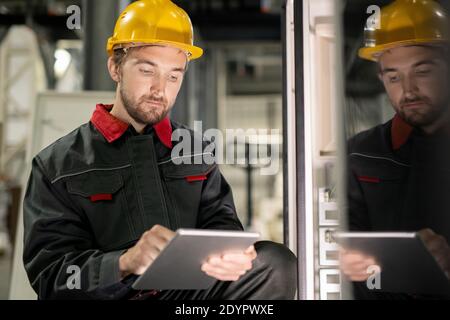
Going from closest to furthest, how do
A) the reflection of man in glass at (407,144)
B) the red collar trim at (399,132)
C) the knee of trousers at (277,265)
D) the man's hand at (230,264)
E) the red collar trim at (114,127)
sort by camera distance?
the reflection of man in glass at (407,144) < the red collar trim at (399,132) < the man's hand at (230,264) < the knee of trousers at (277,265) < the red collar trim at (114,127)

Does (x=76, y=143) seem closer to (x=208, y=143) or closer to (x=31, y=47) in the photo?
Result: (x=208, y=143)

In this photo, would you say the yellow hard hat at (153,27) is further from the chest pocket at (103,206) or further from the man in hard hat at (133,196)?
the chest pocket at (103,206)

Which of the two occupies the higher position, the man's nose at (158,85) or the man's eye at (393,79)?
the man's nose at (158,85)

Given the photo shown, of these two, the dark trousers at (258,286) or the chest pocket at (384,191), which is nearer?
the chest pocket at (384,191)

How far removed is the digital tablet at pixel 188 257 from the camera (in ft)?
5.75

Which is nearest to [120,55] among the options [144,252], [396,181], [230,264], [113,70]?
[113,70]

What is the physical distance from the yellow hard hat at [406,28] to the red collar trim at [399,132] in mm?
204

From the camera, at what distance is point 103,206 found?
1.97m

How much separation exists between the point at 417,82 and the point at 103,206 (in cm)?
107

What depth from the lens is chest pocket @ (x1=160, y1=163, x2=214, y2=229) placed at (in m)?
2.00

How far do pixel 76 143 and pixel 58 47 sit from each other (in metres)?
0.84

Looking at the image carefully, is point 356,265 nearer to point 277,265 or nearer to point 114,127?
point 277,265

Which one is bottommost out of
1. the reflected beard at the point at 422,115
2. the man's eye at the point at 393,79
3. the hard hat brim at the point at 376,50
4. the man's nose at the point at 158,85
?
the reflected beard at the point at 422,115

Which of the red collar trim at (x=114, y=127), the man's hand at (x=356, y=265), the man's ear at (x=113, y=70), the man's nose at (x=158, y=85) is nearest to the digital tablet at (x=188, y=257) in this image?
the man's hand at (x=356, y=265)
